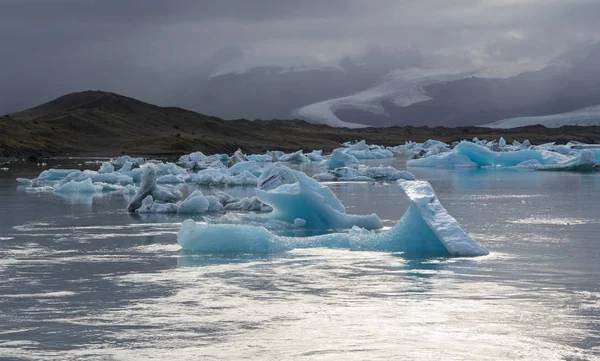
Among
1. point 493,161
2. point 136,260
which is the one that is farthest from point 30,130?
point 136,260

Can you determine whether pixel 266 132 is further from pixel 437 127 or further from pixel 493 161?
pixel 493 161

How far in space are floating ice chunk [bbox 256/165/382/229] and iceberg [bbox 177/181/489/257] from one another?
2.75m

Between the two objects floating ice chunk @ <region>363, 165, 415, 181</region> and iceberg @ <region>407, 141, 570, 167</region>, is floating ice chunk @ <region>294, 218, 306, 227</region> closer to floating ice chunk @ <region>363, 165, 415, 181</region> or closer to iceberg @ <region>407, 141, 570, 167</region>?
floating ice chunk @ <region>363, 165, 415, 181</region>

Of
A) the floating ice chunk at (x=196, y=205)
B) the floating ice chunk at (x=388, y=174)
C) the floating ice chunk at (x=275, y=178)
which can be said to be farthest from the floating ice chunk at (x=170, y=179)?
the floating ice chunk at (x=196, y=205)

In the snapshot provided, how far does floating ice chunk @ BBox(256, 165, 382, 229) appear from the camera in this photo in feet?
52.2

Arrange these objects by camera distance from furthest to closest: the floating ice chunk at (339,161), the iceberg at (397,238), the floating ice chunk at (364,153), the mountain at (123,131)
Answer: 1. the mountain at (123,131)
2. the floating ice chunk at (364,153)
3. the floating ice chunk at (339,161)
4. the iceberg at (397,238)

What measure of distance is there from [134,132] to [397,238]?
218 ft

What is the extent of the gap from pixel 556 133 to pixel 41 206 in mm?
106197

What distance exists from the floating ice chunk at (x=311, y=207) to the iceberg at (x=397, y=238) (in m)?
2.75

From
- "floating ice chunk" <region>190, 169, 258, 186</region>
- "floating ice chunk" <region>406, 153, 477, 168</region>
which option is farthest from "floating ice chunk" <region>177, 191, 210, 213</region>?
"floating ice chunk" <region>406, 153, 477, 168</region>

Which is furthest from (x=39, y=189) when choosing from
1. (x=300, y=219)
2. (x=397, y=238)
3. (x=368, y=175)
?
(x=397, y=238)

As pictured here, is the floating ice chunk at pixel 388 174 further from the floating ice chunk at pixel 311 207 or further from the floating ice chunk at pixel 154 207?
the floating ice chunk at pixel 311 207

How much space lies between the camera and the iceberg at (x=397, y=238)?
12.4 metres

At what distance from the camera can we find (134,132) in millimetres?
77125
